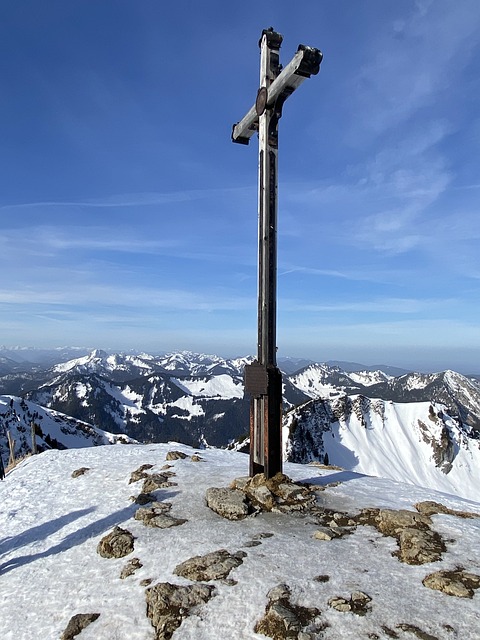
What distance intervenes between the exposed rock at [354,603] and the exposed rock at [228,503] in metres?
3.59

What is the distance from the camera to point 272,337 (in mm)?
10781

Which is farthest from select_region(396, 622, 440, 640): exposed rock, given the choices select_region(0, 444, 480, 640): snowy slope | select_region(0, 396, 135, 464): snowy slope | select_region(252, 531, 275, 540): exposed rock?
select_region(0, 396, 135, 464): snowy slope

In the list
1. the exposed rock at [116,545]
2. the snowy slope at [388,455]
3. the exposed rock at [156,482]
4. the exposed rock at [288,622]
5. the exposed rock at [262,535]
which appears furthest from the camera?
the snowy slope at [388,455]

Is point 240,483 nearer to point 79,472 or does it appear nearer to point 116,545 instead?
point 116,545

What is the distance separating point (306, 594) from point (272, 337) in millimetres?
6014

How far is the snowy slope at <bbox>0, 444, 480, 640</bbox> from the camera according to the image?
5.41 meters

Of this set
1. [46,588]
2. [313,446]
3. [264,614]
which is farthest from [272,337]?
[313,446]

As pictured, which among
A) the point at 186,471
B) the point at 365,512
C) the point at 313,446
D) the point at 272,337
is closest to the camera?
the point at 365,512

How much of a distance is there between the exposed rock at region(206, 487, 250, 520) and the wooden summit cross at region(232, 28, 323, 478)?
1.06 metres

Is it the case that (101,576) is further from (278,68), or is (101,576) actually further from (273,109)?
(278,68)

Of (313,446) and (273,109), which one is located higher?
(273,109)

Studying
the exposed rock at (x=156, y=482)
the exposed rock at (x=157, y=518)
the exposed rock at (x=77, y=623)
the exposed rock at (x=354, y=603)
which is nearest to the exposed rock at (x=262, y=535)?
the exposed rock at (x=157, y=518)

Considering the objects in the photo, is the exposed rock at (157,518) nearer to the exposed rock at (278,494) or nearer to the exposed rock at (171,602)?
the exposed rock at (278,494)

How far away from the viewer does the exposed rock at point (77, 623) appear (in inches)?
222
